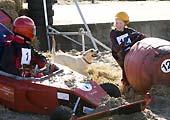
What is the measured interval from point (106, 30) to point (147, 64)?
688cm

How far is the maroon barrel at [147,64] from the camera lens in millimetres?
7844

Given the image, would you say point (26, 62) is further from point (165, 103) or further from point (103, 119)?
point (165, 103)

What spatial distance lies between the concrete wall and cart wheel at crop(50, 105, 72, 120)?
7.05m

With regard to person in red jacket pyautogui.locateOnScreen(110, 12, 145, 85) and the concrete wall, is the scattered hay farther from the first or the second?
the concrete wall

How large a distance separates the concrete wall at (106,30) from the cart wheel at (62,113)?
705cm

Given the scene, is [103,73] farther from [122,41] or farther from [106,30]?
[106,30]

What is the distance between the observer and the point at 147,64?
794 cm

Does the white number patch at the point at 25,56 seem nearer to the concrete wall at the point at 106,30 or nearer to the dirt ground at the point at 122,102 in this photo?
the dirt ground at the point at 122,102

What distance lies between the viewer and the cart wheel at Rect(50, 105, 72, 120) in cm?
656

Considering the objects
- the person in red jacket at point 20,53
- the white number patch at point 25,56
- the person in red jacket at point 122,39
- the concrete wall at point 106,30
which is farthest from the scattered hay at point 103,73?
the concrete wall at point 106,30

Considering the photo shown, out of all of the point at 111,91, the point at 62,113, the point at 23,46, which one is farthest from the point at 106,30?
the point at 62,113

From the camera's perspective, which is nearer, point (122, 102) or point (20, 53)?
point (122, 102)

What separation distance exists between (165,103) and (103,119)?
1603mm

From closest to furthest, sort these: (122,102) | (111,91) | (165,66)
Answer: (122,102) → (111,91) → (165,66)
